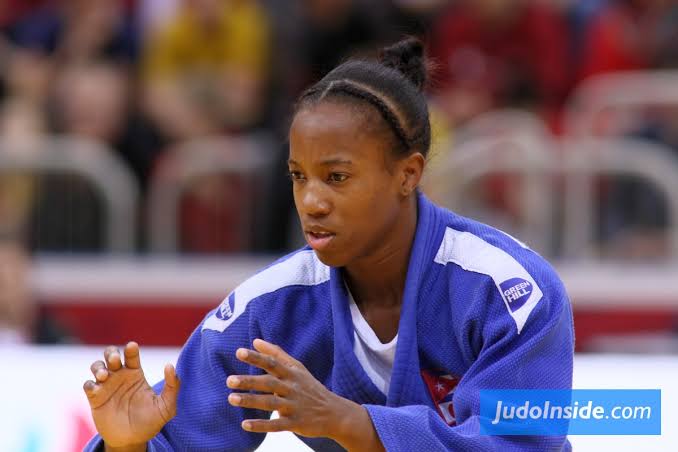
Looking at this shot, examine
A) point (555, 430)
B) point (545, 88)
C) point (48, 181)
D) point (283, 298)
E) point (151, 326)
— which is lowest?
point (555, 430)

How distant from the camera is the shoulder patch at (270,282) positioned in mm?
2750

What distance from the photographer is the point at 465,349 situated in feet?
Result: 8.58

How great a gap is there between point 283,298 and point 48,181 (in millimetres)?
3507

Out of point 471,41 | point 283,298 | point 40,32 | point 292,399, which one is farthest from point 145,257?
point 292,399

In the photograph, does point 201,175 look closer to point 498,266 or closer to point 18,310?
point 18,310

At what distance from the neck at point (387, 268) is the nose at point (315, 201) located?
0.22 meters

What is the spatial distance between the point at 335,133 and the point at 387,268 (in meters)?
0.38

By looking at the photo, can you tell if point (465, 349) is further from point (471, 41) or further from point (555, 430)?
point (471, 41)

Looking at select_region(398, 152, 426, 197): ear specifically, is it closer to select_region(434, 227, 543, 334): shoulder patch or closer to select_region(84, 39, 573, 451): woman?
select_region(84, 39, 573, 451): woman

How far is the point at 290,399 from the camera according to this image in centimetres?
229

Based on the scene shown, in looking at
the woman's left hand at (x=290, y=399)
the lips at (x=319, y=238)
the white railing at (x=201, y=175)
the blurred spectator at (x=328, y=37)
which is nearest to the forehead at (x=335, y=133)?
the lips at (x=319, y=238)

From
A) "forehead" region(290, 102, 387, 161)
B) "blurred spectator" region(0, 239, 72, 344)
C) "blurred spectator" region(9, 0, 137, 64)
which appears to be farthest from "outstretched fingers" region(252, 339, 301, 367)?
"blurred spectator" region(9, 0, 137, 64)

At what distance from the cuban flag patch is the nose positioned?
1.36 ft

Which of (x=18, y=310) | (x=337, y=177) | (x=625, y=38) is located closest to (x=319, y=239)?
(x=337, y=177)
